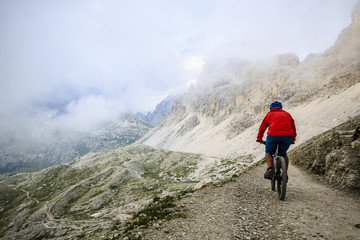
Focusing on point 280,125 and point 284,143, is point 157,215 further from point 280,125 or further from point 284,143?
point 280,125

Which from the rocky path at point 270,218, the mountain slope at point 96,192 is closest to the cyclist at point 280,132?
the rocky path at point 270,218

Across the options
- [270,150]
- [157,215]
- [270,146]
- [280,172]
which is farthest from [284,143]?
[157,215]

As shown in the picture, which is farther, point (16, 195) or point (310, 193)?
point (16, 195)

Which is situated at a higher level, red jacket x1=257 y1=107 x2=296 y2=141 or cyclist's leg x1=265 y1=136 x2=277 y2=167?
red jacket x1=257 y1=107 x2=296 y2=141

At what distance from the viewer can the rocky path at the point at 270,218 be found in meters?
5.88

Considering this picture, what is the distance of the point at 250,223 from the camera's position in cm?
710

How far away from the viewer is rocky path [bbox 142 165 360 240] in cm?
588

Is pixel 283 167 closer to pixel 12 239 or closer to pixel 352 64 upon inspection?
pixel 12 239

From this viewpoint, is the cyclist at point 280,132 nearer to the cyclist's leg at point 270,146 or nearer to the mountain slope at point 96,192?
the cyclist's leg at point 270,146

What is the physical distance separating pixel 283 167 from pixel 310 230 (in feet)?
10.6

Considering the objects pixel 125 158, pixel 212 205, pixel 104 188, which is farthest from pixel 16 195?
pixel 212 205

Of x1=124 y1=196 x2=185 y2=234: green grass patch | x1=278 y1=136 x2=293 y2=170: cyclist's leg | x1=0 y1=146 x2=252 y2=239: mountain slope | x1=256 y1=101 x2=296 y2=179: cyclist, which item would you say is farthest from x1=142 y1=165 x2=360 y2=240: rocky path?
x1=0 y1=146 x2=252 y2=239: mountain slope

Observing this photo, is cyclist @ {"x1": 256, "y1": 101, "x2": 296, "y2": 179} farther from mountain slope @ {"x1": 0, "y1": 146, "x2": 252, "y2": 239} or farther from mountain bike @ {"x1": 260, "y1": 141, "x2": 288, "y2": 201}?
mountain slope @ {"x1": 0, "y1": 146, "x2": 252, "y2": 239}

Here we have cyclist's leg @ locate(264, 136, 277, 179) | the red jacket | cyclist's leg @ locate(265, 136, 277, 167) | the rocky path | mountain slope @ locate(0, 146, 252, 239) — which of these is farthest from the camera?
mountain slope @ locate(0, 146, 252, 239)
